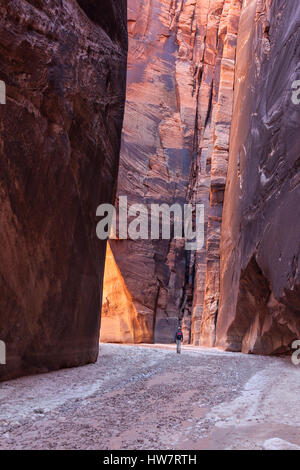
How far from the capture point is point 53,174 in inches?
264

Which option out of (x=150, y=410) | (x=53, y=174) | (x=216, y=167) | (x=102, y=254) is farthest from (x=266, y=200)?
(x=216, y=167)

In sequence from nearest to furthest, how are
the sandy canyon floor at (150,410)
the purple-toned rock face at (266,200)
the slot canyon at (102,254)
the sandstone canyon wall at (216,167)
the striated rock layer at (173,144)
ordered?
1. the sandy canyon floor at (150,410)
2. the slot canyon at (102,254)
3. the purple-toned rock face at (266,200)
4. the sandstone canyon wall at (216,167)
5. the striated rock layer at (173,144)

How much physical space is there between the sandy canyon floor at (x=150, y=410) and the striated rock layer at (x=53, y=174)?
78cm

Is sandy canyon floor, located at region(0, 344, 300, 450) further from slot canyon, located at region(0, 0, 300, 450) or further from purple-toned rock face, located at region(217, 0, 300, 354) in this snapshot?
purple-toned rock face, located at region(217, 0, 300, 354)

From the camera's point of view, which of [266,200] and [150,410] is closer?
[150,410]

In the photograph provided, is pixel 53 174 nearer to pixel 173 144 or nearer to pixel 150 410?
pixel 150 410

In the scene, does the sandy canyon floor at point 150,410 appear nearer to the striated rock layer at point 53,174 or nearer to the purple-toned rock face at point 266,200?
the striated rock layer at point 53,174

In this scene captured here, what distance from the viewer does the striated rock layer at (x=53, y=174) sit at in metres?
5.74

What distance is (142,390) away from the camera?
5.37m

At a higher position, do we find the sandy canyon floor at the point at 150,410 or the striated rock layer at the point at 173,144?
the striated rock layer at the point at 173,144

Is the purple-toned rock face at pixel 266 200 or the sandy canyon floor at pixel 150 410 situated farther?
the purple-toned rock face at pixel 266 200

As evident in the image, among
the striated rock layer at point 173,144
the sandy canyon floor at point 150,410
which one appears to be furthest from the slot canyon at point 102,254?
the striated rock layer at point 173,144

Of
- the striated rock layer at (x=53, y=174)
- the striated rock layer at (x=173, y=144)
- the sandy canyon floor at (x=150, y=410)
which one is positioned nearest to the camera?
the sandy canyon floor at (x=150, y=410)

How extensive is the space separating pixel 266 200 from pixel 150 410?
7256 millimetres
